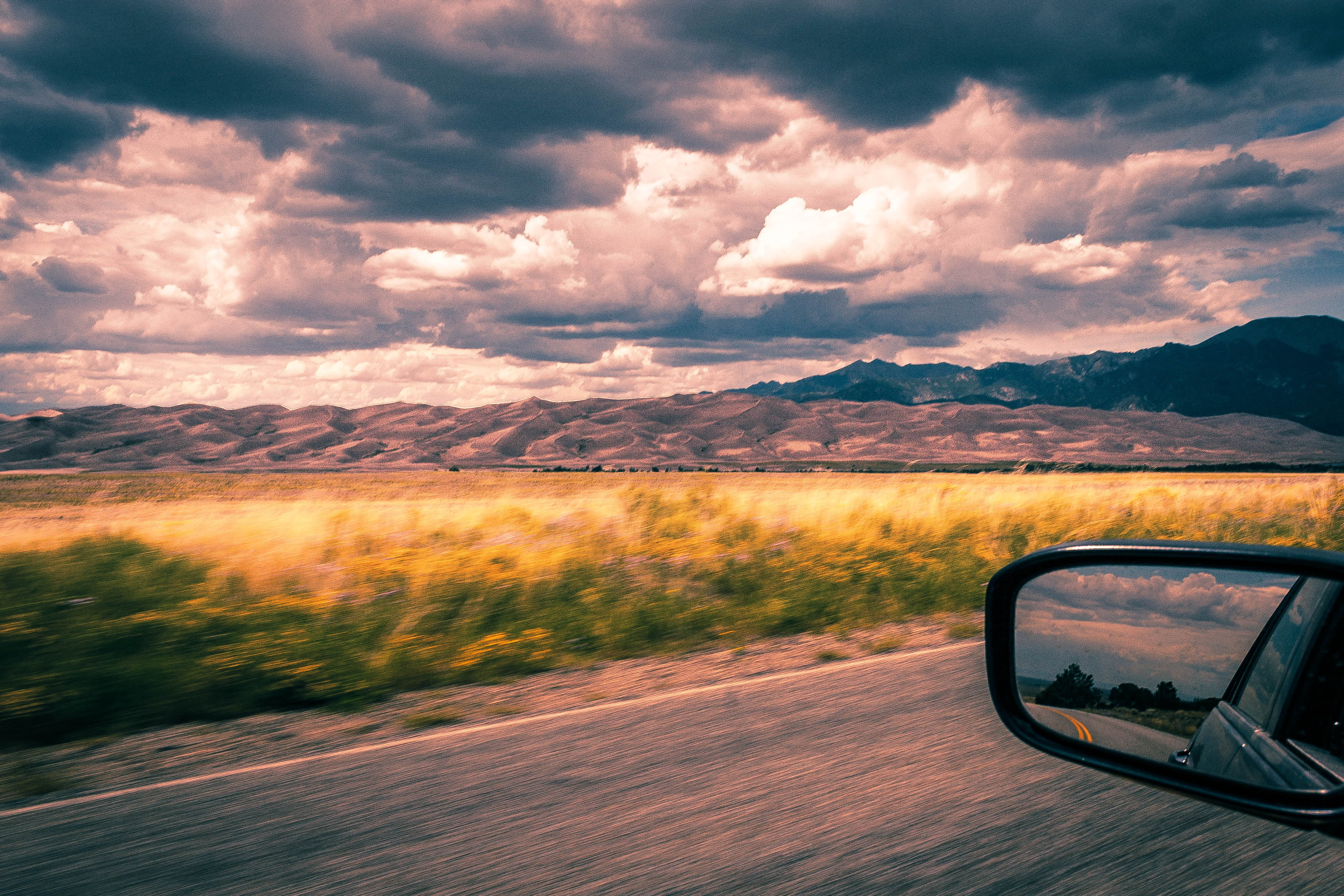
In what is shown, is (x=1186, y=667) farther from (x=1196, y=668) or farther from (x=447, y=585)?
(x=447, y=585)

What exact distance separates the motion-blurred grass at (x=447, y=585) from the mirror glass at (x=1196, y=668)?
14.1 feet

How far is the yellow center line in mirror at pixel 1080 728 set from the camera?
226 cm

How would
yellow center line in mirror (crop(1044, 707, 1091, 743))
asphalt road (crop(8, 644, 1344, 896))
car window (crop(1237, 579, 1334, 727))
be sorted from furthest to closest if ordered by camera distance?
asphalt road (crop(8, 644, 1344, 896)), yellow center line in mirror (crop(1044, 707, 1091, 743)), car window (crop(1237, 579, 1334, 727))

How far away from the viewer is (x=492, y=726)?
4578 millimetres

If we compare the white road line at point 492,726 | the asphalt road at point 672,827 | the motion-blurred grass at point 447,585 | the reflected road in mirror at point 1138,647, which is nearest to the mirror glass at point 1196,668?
the reflected road in mirror at point 1138,647

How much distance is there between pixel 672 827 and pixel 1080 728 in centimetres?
166

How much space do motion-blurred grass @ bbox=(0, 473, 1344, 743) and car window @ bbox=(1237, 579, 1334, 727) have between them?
4811 mm

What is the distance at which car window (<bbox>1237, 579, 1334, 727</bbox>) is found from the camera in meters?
1.82

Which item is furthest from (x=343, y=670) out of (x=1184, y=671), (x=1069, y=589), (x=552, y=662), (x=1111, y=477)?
(x=1111, y=477)

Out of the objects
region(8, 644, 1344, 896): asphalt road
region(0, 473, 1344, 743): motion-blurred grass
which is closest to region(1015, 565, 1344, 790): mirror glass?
region(8, 644, 1344, 896): asphalt road

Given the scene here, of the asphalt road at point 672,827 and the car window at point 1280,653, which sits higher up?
the car window at point 1280,653

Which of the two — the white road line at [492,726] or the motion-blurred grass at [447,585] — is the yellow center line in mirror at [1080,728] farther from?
the motion-blurred grass at [447,585]

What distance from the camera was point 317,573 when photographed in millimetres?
Answer: 7922

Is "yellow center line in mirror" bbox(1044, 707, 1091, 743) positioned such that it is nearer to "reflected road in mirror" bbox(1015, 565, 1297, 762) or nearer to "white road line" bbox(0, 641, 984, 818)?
"reflected road in mirror" bbox(1015, 565, 1297, 762)
